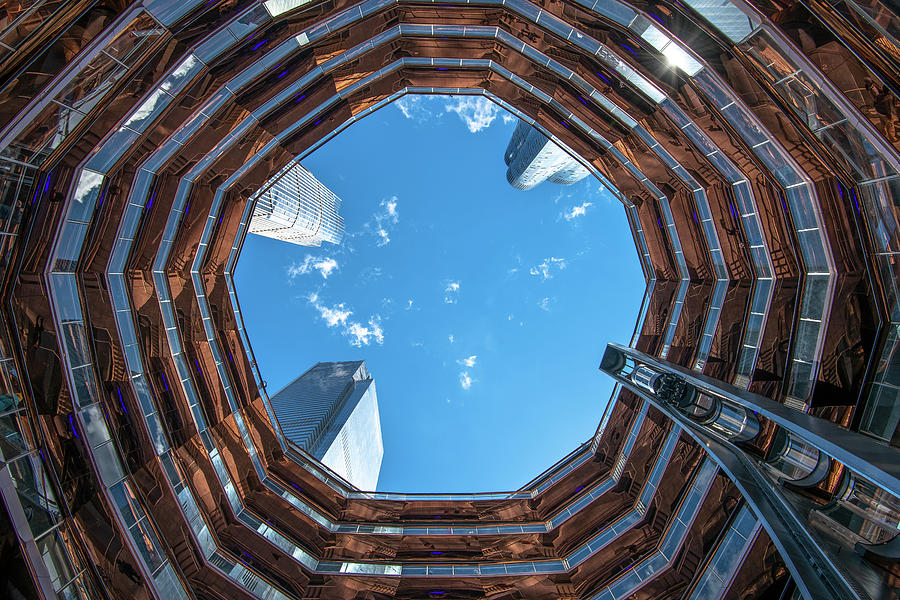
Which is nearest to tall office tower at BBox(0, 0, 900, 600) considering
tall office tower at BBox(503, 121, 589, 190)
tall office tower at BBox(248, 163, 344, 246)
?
tall office tower at BBox(248, 163, 344, 246)

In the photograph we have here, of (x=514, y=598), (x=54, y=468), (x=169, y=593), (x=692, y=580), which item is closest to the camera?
(x=54, y=468)

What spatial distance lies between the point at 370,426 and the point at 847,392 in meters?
139

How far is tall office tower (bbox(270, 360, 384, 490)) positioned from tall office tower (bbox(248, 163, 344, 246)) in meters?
43.0

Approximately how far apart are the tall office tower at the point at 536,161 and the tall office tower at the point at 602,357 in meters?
72.0

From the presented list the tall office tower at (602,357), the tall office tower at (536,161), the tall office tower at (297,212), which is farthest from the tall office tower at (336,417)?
the tall office tower at (536,161)

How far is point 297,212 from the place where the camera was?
80875mm

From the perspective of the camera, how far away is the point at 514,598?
21047mm

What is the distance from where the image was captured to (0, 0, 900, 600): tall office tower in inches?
448

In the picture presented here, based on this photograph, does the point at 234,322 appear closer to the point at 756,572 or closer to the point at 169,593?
the point at 169,593

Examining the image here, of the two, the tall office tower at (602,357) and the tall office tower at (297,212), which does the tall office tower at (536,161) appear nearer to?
the tall office tower at (297,212)

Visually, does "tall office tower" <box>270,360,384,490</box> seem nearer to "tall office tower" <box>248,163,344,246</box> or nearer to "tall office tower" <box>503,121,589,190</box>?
"tall office tower" <box>248,163,344,246</box>

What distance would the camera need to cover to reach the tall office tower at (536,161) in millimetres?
93463

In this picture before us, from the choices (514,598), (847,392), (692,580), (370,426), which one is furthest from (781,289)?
(370,426)

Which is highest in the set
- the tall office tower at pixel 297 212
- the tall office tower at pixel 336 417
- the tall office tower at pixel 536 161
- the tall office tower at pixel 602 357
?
the tall office tower at pixel 536 161
